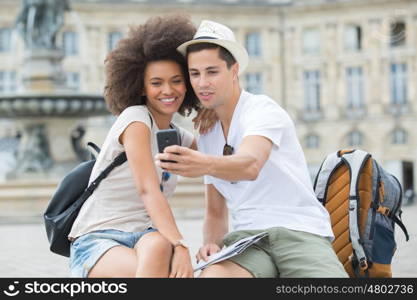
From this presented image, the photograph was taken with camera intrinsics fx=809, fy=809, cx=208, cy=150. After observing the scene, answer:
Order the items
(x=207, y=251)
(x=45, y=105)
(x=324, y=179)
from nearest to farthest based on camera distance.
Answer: (x=207, y=251) → (x=324, y=179) → (x=45, y=105)

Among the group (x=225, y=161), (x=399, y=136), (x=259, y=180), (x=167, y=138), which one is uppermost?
(x=167, y=138)

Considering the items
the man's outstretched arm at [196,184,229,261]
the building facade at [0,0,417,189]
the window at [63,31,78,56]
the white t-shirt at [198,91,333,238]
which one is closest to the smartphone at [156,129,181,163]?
the white t-shirt at [198,91,333,238]

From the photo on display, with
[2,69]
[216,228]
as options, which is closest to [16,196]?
[216,228]

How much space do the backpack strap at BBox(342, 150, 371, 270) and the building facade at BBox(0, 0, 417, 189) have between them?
1608 inches

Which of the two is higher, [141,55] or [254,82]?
[141,55]

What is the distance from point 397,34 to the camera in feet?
150

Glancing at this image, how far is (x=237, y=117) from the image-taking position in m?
3.48

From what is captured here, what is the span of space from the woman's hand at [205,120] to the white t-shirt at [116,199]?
0.23 metres

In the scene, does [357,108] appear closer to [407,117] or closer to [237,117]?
[407,117]

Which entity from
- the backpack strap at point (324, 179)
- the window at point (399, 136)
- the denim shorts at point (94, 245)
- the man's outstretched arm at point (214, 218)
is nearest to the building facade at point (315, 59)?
the window at point (399, 136)

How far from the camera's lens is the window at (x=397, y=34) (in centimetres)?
4500

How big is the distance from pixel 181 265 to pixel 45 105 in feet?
41.8

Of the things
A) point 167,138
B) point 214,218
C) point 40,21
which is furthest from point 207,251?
point 40,21

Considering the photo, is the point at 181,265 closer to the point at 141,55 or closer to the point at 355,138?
the point at 141,55
